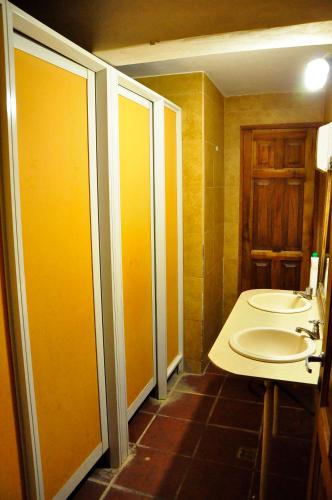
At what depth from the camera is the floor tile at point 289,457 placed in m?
2.21

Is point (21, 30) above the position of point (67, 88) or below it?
above

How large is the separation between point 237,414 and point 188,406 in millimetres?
360

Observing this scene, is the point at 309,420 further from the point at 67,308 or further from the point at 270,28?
the point at 270,28

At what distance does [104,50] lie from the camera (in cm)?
203

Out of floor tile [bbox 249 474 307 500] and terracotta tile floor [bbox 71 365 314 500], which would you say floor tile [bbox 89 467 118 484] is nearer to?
terracotta tile floor [bbox 71 365 314 500]

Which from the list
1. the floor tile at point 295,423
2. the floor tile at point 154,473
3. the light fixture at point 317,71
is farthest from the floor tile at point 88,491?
the light fixture at point 317,71

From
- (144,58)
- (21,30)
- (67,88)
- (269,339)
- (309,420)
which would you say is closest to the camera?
(21,30)

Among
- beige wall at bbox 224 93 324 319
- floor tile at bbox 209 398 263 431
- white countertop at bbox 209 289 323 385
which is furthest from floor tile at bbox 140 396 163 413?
beige wall at bbox 224 93 324 319

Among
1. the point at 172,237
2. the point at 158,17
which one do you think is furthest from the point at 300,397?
the point at 158,17

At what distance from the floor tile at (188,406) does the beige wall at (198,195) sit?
36 centimetres

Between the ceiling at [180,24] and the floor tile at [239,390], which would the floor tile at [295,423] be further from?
the ceiling at [180,24]

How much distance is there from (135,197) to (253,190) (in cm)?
174

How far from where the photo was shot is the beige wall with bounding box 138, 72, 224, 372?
3.02 metres

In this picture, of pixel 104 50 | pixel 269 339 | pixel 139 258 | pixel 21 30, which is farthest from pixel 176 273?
pixel 21 30
